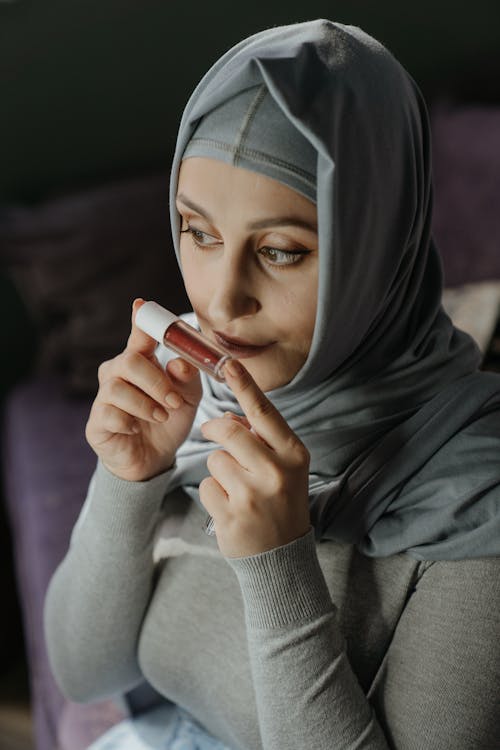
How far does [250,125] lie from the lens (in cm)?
71

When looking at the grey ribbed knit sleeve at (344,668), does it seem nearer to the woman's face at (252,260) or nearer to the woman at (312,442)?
the woman at (312,442)

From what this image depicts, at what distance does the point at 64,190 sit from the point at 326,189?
1660 mm

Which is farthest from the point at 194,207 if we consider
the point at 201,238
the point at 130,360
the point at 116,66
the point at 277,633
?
the point at 116,66

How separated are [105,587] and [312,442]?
0.28 m

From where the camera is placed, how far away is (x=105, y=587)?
3.06ft

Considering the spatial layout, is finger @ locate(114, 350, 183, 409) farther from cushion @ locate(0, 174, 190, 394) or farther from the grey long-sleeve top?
cushion @ locate(0, 174, 190, 394)

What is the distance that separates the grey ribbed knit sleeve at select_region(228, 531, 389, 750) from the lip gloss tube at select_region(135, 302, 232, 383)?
16 centimetres

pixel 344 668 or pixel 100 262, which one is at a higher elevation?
pixel 344 668

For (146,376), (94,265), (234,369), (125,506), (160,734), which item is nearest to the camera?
(234,369)

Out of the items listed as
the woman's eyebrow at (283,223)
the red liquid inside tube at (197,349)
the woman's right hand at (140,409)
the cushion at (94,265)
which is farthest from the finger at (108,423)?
the cushion at (94,265)

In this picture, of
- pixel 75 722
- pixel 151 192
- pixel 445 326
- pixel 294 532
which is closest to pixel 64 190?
pixel 151 192

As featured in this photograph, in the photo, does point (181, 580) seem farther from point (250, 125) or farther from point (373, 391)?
point (250, 125)

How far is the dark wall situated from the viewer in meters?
2.13

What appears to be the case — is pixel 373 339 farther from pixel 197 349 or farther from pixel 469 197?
pixel 469 197
